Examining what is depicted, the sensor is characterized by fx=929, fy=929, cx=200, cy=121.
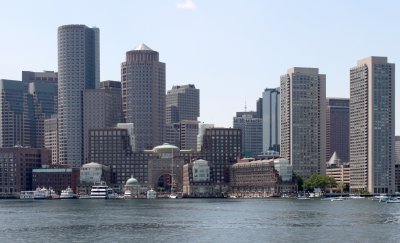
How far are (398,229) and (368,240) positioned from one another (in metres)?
24.2

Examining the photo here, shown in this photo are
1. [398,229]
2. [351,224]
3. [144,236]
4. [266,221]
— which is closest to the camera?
Result: [144,236]

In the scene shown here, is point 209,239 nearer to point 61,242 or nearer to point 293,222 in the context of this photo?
point 61,242

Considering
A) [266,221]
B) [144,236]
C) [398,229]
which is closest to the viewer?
[144,236]

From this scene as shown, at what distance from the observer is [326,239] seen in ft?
446

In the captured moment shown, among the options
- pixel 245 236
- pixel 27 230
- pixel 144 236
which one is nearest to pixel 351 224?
pixel 245 236

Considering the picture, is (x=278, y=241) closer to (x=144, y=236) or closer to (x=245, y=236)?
(x=245, y=236)

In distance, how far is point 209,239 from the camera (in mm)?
138500

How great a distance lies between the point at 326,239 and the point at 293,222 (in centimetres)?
4181

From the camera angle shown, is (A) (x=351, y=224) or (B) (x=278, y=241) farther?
(A) (x=351, y=224)

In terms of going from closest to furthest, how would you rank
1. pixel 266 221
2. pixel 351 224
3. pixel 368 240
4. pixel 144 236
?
1. pixel 368 240
2. pixel 144 236
3. pixel 351 224
4. pixel 266 221

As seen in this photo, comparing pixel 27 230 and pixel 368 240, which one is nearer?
pixel 368 240

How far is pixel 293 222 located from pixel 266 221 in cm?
662

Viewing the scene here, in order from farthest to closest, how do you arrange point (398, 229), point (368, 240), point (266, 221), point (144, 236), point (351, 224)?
point (266, 221)
point (351, 224)
point (398, 229)
point (144, 236)
point (368, 240)

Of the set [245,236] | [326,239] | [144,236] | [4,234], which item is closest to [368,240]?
[326,239]
